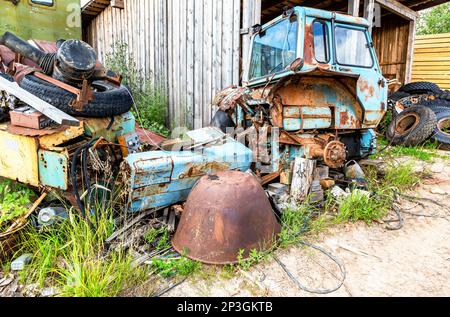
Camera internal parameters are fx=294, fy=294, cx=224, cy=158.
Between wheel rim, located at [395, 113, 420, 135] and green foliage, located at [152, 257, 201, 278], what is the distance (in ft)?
17.2

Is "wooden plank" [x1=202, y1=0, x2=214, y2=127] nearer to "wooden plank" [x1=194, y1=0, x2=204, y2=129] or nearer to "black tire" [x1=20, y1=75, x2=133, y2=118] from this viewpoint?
"wooden plank" [x1=194, y1=0, x2=204, y2=129]

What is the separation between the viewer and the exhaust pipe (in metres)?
3.08

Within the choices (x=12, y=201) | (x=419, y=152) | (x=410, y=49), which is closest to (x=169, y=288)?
(x=12, y=201)

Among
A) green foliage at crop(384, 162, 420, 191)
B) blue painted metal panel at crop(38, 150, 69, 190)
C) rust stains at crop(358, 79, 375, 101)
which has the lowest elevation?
green foliage at crop(384, 162, 420, 191)

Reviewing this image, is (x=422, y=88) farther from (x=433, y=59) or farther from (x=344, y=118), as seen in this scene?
(x=344, y=118)

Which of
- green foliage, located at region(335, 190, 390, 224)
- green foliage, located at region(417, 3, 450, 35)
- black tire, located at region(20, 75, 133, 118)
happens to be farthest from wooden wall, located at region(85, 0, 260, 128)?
green foliage, located at region(417, 3, 450, 35)

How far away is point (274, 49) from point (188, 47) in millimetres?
2302

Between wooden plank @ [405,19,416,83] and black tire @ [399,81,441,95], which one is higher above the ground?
wooden plank @ [405,19,416,83]

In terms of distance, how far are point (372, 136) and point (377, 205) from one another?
4.45 feet

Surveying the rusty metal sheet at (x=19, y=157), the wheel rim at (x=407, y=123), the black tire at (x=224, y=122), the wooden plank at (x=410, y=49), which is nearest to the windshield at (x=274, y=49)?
the black tire at (x=224, y=122)

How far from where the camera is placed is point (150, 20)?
6434 mm

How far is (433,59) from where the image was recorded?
9.26 metres
